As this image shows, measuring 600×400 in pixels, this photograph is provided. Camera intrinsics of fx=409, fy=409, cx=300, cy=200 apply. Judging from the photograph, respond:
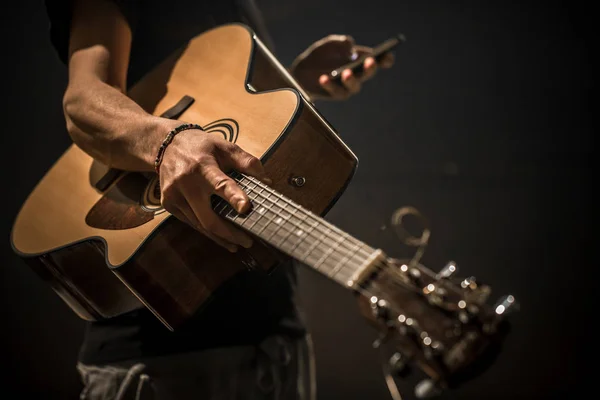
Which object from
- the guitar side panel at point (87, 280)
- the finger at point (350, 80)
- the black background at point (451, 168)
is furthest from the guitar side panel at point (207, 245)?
the black background at point (451, 168)

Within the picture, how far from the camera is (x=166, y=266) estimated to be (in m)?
0.65

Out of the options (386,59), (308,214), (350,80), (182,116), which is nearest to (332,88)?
(350,80)

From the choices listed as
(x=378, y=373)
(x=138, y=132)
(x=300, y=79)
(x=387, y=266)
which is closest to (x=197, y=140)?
(x=138, y=132)

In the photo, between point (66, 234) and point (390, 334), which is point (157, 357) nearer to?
point (66, 234)

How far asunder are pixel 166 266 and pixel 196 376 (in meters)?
0.30

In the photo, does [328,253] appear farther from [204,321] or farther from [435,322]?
[204,321]

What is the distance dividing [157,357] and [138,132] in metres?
0.45

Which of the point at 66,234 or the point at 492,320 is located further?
the point at 66,234

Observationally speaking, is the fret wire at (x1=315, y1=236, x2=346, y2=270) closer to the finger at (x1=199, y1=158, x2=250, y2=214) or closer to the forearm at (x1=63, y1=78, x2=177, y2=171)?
the finger at (x1=199, y1=158, x2=250, y2=214)

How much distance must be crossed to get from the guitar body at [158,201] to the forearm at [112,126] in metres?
0.08

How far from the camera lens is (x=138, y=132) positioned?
2.31 feet

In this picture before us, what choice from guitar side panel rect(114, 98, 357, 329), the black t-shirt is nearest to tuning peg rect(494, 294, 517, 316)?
guitar side panel rect(114, 98, 357, 329)

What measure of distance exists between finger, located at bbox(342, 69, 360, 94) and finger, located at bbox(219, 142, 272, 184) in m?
0.60

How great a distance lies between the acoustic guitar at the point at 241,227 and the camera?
0.46m
